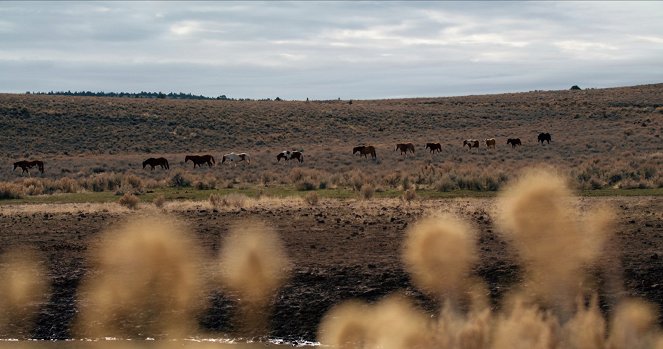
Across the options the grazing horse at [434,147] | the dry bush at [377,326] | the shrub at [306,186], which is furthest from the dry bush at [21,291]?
the grazing horse at [434,147]

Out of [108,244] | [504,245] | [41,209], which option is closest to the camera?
[504,245]

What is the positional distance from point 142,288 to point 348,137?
58797 millimetres

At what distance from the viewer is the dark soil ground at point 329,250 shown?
16.1m

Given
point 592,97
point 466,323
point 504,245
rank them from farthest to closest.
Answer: point 592,97 → point 504,245 → point 466,323

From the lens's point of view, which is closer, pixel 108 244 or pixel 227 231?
pixel 108 244

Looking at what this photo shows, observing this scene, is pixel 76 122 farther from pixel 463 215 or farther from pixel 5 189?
pixel 463 215

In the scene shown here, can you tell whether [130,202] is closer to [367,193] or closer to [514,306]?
[367,193]

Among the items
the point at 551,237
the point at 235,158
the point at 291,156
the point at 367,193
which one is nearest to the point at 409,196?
the point at 367,193

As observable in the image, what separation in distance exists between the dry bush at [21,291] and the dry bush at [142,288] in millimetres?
852

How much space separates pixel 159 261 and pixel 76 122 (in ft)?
195

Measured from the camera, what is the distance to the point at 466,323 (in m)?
14.2

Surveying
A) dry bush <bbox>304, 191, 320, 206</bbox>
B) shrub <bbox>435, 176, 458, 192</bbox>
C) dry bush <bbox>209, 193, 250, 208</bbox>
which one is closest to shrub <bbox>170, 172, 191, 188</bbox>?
dry bush <bbox>209, 193, 250, 208</bbox>

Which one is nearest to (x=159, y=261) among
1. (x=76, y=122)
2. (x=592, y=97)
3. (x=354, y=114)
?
(x=76, y=122)

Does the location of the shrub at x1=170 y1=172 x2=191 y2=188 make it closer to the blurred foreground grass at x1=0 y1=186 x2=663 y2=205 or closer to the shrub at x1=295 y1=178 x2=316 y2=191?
the blurred foreground grass at x1=0 y1=186 x2=663 y2=205
